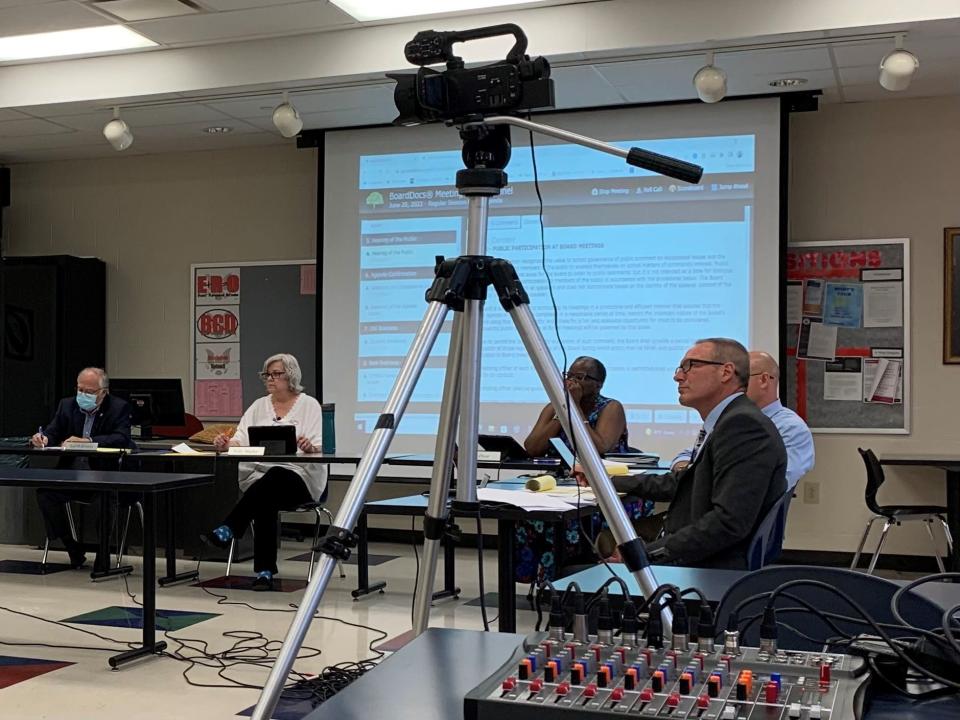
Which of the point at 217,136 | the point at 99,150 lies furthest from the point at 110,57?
the point at 99,150

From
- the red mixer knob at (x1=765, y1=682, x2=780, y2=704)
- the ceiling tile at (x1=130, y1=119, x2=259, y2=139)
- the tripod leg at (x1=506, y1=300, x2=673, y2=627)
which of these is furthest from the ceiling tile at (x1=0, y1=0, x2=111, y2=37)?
the red mixer knob at (x1=765, y1=682, x2=780, y2=704)

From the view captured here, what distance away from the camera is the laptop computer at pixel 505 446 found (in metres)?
5.03

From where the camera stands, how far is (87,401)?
19.6 feet

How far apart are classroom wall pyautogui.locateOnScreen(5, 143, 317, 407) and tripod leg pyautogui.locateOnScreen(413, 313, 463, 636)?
5682mm

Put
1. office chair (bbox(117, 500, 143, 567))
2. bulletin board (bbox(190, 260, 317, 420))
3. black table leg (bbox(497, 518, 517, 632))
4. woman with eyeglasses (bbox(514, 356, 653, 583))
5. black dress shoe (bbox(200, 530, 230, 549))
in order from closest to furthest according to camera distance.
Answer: black table leg (bbox(497, 518, 517, 632)), woman with eyeglasses (bbox(514, 356, 653, 583)), black dress shoe (bbox(200, 530, 230, 549)), office chair (bbox(117, 500, 143, 567)), bulletin board (bbox(190, 260, 317, 420))

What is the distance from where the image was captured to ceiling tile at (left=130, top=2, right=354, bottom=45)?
5324mm

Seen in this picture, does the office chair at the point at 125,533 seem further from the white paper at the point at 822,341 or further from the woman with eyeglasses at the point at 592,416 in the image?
the white paper at the point at 822,341

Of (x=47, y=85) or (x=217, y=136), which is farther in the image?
(x=217, y=136)

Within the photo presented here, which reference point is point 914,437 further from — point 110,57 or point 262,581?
point 110,57

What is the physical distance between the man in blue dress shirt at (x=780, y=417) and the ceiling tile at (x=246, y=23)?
9.44 feet

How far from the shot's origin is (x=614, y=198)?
632 centimetres

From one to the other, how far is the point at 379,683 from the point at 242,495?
4.86 meters

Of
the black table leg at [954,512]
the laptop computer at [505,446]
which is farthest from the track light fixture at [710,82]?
the black table leg at [954,512]

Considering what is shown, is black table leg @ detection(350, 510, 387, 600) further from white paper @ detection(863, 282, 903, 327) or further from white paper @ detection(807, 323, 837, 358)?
white paper @ detection(863, 282, 903, 327)
